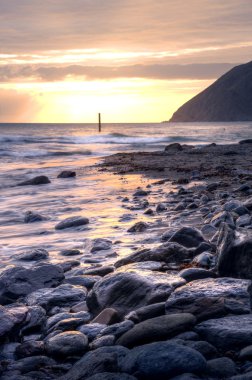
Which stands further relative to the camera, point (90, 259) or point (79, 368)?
point (90, 259)

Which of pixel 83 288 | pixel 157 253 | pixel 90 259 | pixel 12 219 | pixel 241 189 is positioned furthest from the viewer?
pixel 241 189

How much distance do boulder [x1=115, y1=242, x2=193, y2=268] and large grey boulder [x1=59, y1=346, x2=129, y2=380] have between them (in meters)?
2.32

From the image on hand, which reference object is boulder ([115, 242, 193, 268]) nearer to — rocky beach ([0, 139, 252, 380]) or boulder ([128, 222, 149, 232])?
rocky beach ([0, 139, 252, 380])

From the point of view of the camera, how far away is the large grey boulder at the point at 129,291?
4.23m

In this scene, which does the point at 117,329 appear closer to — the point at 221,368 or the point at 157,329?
the point at 157,329

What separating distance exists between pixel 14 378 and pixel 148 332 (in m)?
0.81

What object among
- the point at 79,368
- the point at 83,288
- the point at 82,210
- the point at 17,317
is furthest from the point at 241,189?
the point at 79,368

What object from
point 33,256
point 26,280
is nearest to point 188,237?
point 33,256

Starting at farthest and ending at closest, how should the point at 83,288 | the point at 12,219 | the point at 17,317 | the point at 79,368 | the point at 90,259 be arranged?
1. the point at 12,219
2. the point at 90,259
3. the point at 83,288
4. the point at 17,317
5. the point at 79,368

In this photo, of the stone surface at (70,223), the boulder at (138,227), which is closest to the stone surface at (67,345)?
the boulder at (138,227)

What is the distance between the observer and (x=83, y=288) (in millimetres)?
5113

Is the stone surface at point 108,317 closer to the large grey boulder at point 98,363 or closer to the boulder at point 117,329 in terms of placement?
the boulder at point 117,329

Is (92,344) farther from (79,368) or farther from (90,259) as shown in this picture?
(90,259)

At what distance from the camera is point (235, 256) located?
179 inches
